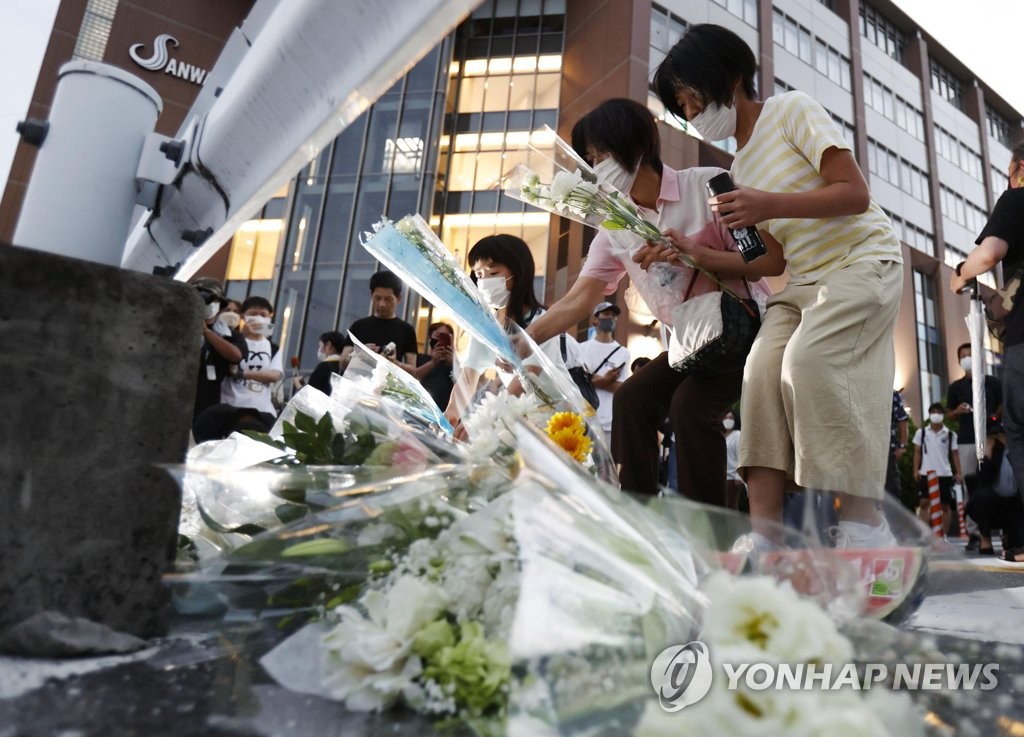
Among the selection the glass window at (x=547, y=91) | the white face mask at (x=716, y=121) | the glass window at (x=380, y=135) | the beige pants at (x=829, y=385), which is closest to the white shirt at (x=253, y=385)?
the white face mask at (x=716, y=121)

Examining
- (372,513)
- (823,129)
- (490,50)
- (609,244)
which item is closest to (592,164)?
(609,244)

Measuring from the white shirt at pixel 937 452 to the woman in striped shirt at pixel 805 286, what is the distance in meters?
7.88

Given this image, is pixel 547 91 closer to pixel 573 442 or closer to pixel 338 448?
pixel 573 442

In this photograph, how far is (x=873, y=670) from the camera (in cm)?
60

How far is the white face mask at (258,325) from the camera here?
16.0 feet

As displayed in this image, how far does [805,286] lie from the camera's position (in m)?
1.88

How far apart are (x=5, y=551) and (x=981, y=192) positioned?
32.4 metres

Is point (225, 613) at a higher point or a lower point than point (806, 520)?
lower

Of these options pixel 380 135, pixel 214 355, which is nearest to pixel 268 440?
pixel 214 355

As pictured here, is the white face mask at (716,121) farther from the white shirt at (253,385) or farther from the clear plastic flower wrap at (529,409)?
the white shirt at (253,385)

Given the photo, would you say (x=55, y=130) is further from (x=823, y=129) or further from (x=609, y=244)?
(x=823, y=129)

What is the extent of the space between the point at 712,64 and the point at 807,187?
1.55 ft

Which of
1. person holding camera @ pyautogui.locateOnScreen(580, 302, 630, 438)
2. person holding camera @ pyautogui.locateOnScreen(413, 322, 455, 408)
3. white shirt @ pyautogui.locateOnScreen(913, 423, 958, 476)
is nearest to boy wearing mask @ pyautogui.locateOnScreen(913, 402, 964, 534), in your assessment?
white shirt @ pyautogui.locateOnScreen(913, 423, 958, 476)

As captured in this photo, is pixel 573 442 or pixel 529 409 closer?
pixel 573 442
